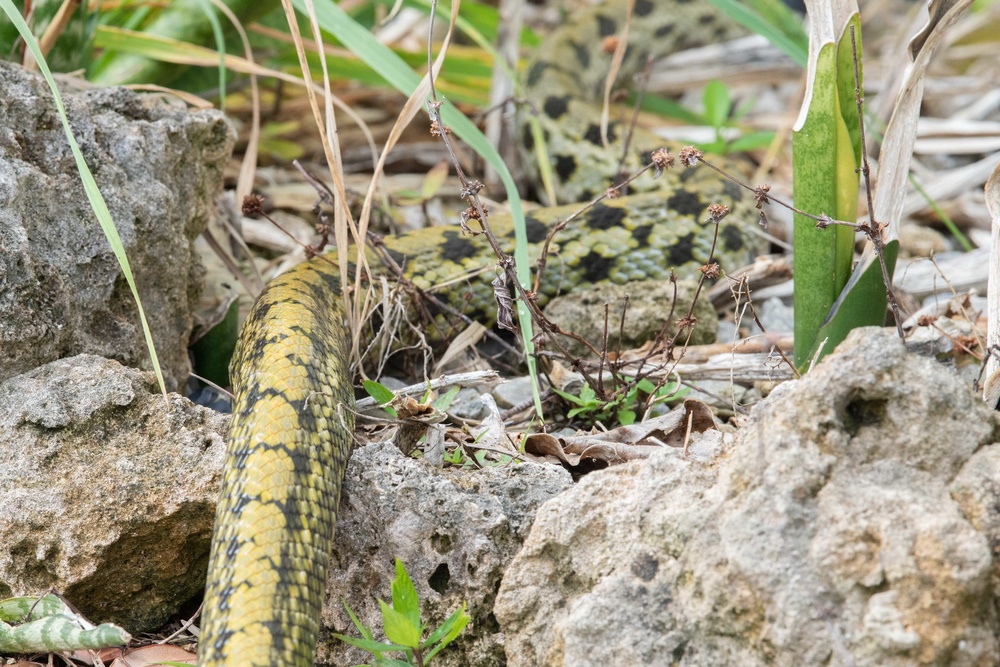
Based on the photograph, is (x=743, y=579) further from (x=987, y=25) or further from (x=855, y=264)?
(x=987, y=25)

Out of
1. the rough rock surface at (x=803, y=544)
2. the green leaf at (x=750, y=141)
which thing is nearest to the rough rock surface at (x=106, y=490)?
the rough rock surface at (x=803, y=544)

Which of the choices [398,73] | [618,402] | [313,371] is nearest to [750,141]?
[398,73]

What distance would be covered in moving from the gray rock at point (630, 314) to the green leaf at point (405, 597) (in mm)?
1448

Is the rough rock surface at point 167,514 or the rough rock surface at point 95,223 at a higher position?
the rough rock surface at point 95,223

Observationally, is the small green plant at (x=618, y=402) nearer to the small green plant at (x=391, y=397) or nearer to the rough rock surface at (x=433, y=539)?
the small green plant at (x=391, y=397)

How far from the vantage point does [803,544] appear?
1.76 meters

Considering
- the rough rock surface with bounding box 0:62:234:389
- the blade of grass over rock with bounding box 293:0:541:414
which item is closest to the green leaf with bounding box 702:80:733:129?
the blade of grass over rock with bounding box 293:0:541:414

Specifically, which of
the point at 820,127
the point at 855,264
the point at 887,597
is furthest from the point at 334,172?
the point at 887,597

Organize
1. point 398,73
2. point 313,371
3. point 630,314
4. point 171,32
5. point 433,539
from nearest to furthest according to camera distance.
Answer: point 433,539, point 313,371, point 398,73, point 630,314, point 171,32

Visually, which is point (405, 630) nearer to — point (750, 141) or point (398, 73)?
point (398, 73)

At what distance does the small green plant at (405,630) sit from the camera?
2.01 meters

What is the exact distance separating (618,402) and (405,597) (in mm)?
1058

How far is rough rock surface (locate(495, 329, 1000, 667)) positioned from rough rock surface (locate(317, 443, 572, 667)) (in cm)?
16

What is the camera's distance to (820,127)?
280 cm
